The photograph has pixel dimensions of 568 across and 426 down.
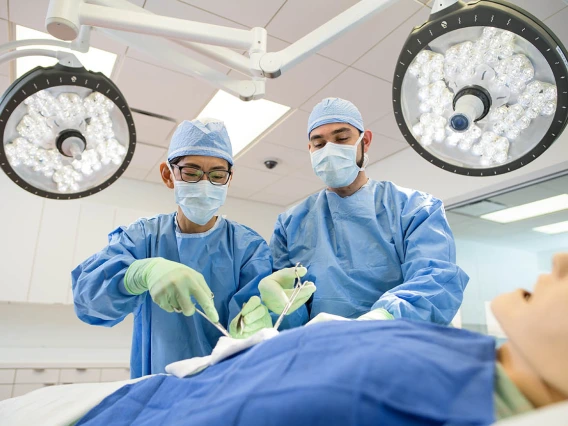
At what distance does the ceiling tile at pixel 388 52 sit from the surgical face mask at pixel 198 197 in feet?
4.37

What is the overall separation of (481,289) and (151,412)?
139 inches

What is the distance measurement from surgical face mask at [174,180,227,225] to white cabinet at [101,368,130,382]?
8.80 ft

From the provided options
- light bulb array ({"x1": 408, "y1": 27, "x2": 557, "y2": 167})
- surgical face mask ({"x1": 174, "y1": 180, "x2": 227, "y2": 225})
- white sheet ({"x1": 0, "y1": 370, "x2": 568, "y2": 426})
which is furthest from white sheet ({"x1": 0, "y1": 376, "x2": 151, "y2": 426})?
light bulb array ({"x1": 408, "y1": 27, "x2": 557, "y2": 167})

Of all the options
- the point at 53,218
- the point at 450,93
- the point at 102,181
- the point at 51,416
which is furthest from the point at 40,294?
the point at 450,93

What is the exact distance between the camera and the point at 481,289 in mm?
3625

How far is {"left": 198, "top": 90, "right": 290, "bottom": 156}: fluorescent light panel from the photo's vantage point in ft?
9.64

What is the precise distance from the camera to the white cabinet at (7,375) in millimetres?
3117

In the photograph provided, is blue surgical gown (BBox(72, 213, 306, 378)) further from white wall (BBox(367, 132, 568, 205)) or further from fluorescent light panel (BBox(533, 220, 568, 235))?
fluorescent light panel (BBox(533, 220, 568, 235))

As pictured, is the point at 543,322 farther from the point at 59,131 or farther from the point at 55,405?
the point at 59,131

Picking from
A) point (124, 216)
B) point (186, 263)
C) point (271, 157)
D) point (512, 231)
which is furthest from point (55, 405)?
point (512, 231)

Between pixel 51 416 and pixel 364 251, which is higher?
pixel 364 251

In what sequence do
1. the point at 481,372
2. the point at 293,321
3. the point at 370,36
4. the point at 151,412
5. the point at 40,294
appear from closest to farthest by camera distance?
1. the point at 481,372
2. the point at 151,412
3. the point at 293,321
4. the point at 370,36
5. the point at 40,294

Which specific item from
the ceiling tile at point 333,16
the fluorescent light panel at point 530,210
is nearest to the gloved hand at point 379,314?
the ceiling tile at point 333,16

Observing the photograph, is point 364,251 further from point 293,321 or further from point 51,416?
point 51,416
